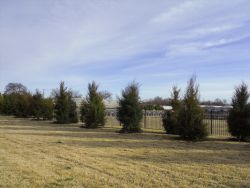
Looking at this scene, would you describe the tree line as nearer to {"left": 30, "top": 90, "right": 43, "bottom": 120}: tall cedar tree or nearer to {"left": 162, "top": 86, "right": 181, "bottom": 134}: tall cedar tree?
{"left": 162, "top": 86, "right": 181, "bottom": 134}: tall cedar tree

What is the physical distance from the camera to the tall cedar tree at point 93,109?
1006 inches

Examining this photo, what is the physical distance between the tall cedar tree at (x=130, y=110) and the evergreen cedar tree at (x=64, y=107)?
1013 centimetres

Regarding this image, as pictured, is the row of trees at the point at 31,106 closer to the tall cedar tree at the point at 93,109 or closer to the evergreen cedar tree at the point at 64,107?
the evergreen cedar tree at the point at 64,107

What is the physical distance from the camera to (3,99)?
5847cm

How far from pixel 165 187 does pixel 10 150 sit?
7.21 metres

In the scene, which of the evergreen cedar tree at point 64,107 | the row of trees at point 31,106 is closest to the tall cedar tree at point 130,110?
the evergreen cedar tree at point 64,107

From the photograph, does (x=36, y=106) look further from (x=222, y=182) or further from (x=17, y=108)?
(x=222, y=182)

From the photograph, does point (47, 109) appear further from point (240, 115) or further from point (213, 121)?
point (240, 115)

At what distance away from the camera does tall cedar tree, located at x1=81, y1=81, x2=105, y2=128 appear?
83.9 ft

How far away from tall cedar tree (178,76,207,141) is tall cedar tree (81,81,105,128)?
31.3 ft

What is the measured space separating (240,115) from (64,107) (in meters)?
17.7

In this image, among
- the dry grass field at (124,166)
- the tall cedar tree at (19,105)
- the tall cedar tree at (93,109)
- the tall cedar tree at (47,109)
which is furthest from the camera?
the tall cedar tree at (19,105)

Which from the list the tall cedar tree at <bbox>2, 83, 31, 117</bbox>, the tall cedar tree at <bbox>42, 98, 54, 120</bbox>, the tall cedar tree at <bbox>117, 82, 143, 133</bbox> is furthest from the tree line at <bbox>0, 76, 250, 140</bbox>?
the tall cedar tree at <bbox>2, 83, 31, 117</bbox>

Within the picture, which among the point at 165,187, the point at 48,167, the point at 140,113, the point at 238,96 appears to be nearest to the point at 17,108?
the point at 140,113
